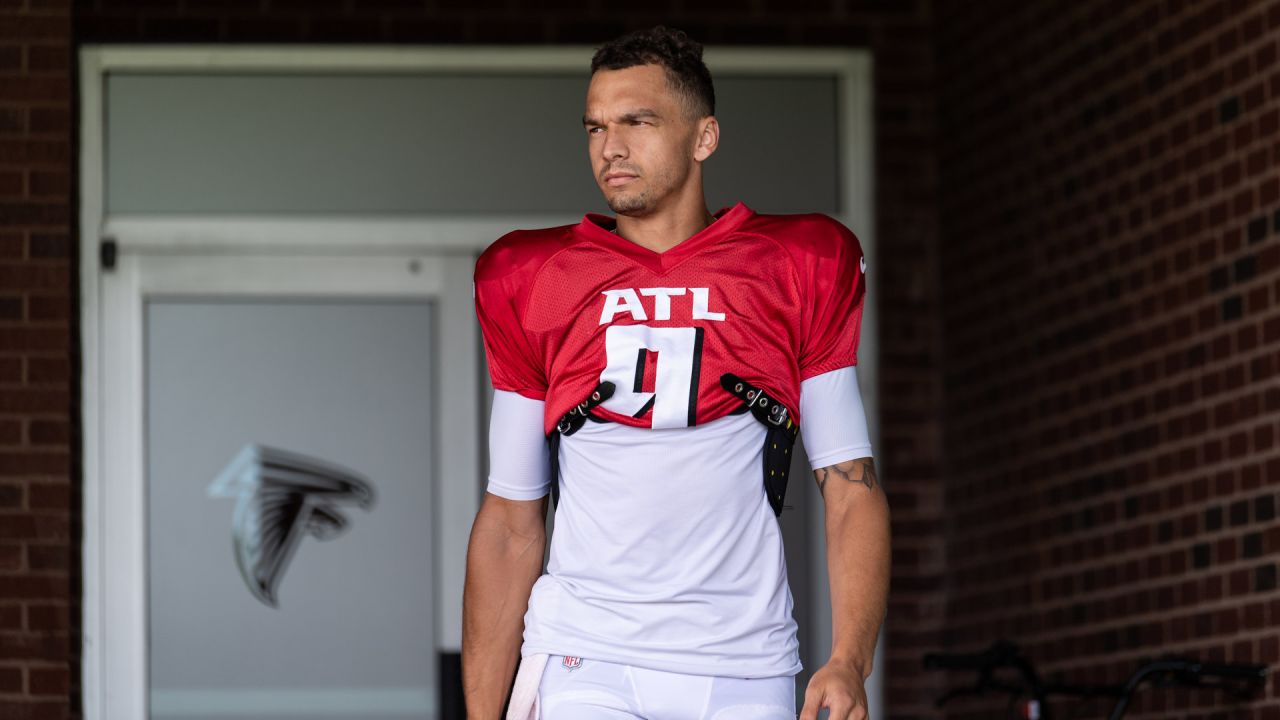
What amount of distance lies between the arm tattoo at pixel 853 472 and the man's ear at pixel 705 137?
55cm

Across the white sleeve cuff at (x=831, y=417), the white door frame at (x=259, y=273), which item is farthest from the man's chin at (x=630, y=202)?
the white door frame at (x=259, y=273)

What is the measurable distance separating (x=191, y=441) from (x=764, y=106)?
218 cm

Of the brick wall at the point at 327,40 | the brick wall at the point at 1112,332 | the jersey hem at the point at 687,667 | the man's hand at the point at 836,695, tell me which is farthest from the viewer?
the brick wall at the point at 327,40

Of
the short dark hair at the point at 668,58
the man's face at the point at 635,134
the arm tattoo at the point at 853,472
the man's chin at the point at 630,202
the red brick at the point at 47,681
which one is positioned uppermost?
the short dark hair at the point at 668,58

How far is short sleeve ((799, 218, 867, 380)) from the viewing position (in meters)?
3.52

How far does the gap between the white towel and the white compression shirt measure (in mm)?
23

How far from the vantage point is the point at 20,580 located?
677cm

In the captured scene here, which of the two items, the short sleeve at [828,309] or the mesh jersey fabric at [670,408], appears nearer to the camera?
the mesh jersey fabric at [670,408]

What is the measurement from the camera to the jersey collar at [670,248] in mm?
3512

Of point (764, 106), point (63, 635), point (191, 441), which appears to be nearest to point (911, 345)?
point (764, 106)

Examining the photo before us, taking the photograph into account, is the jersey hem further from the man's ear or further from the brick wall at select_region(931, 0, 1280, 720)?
A: the brick wall at select_region(931, 0, 1280, 720)

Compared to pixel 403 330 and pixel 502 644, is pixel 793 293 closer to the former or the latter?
pixel 502 644

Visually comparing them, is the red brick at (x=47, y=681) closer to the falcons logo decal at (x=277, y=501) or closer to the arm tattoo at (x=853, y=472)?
the falcons logo decal at (x=277, y=501)

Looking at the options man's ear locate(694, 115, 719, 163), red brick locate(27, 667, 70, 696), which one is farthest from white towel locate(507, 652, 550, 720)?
red brick locate(27, 667, 70, 696)
